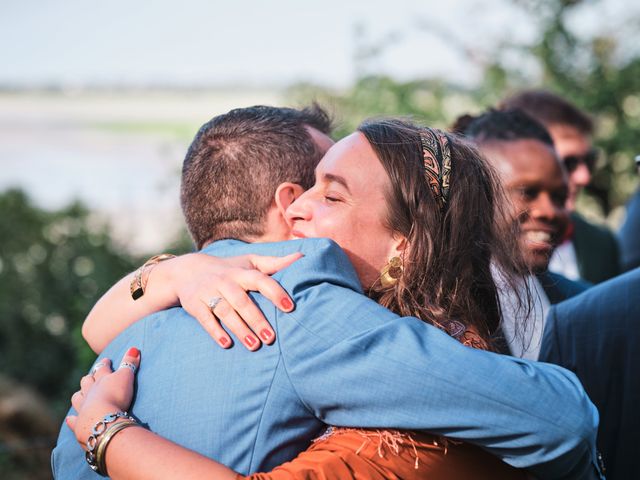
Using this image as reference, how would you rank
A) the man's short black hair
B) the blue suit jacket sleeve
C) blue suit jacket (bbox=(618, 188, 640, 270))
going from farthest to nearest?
blue suit jacket (bbox=(618, 188, 640, 270)), the man's short black hair, the blue suit jacket sleeve

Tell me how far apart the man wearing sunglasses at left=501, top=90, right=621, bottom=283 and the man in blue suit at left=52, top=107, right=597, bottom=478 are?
11.3 feet

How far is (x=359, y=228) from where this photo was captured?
2.28 metres

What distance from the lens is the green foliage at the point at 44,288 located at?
8.77 meters

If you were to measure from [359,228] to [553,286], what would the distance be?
1.48 meters

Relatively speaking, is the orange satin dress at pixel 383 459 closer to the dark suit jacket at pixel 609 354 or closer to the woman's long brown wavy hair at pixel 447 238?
the woman's long brown wavy hair at pixel 447 238

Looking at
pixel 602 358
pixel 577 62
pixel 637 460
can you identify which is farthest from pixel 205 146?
→ pixel 577 62

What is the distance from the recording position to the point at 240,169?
254cm

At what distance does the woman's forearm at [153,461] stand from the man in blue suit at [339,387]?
43mm

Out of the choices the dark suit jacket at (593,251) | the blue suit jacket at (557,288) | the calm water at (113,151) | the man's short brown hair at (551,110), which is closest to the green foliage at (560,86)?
the calm water at (113,151)

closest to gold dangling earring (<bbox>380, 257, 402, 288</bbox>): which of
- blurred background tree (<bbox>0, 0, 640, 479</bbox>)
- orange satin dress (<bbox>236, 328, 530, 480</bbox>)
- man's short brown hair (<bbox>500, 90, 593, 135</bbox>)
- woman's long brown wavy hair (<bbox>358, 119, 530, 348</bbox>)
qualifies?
woman's long brown wavy hair (<bbox>358, 119, 530, 348</bbox>)

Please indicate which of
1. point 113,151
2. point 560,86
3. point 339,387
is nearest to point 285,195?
point 339,387

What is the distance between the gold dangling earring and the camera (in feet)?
7.51

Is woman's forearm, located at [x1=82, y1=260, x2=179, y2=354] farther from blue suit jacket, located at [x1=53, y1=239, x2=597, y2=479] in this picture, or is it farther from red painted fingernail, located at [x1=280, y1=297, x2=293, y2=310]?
red painted fingernail, located at [x1=280, y1=297, x2=293, y2=310]

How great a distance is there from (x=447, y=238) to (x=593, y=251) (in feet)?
10.9
